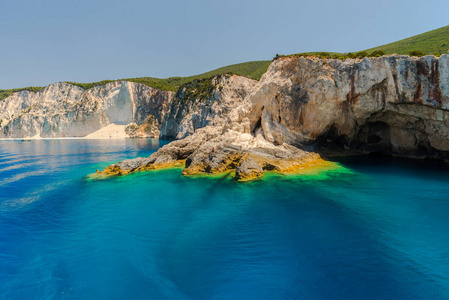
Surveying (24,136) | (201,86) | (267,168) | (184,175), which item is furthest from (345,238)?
(24,136)

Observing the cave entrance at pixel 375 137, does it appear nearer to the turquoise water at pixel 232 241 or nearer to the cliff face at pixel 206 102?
the turquoise water at pixel 232 241

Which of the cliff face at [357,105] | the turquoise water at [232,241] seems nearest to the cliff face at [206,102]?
the cliff face at [357,105]

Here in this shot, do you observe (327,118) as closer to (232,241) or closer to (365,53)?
(365,53)

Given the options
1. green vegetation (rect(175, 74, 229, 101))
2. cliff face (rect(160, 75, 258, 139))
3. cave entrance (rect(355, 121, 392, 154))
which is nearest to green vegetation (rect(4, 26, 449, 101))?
green vegetation (rect(175, 74, 229, 101))

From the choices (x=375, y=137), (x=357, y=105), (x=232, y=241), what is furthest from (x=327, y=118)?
(x=232, y=241)

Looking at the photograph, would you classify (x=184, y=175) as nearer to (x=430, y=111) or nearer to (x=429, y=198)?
(x=429, y=198)

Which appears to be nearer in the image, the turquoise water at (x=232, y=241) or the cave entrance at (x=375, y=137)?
the turquoise water at (x=232, y=241)
